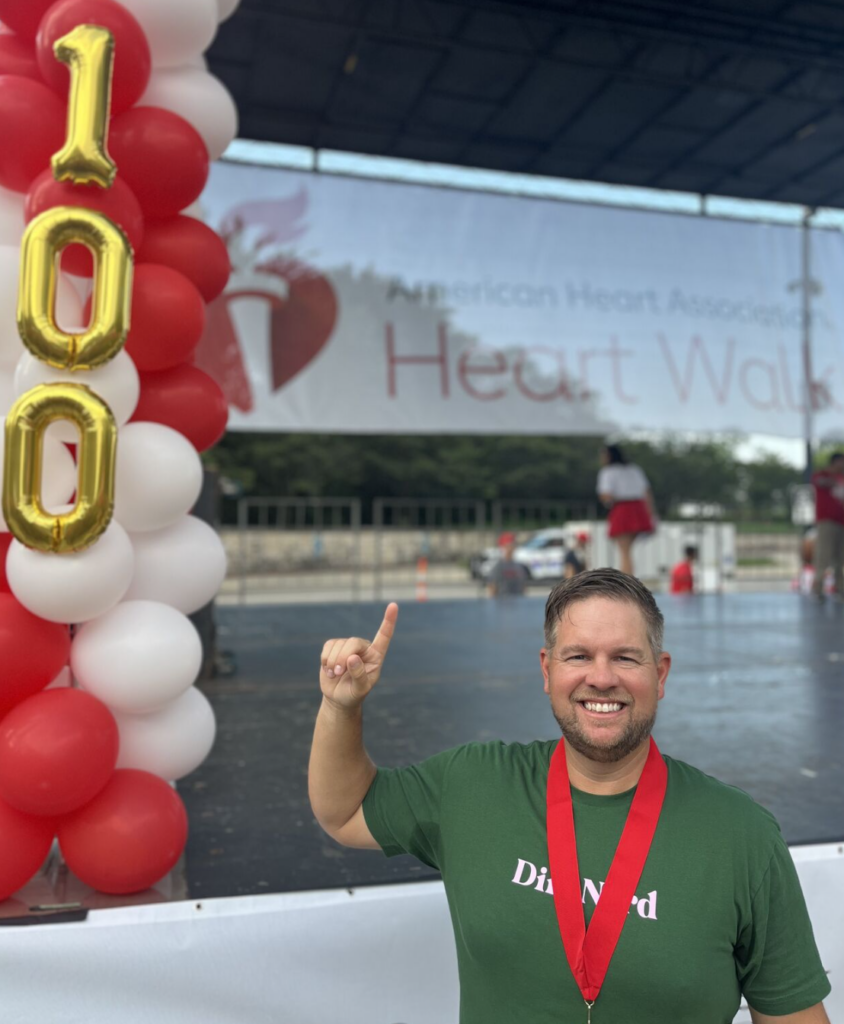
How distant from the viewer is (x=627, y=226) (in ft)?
25.0

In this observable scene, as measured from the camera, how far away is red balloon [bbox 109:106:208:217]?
71.7 inches

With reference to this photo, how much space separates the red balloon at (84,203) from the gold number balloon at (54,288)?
3cm

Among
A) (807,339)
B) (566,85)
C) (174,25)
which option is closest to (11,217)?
(174,25)

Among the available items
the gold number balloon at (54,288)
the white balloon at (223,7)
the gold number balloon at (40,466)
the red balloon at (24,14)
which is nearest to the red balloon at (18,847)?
the gold number balloon at (40,466)

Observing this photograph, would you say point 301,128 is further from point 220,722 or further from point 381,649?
point 381,649

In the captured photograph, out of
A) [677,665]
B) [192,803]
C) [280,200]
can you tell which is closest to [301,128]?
[280,200]

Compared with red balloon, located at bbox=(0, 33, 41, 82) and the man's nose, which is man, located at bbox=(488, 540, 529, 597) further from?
the man's nose

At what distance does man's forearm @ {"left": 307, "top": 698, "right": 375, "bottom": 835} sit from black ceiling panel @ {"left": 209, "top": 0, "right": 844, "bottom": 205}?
631cm

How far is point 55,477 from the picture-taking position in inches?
67.6

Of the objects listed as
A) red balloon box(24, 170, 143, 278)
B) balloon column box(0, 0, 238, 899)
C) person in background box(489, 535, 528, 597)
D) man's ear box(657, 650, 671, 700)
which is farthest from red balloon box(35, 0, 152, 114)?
person in background box(489, 535, 528, 597)

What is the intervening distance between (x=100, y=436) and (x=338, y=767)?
2.67ft

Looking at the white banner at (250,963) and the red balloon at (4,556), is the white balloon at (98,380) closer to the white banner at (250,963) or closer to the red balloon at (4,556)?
the red balloon at (4,556)

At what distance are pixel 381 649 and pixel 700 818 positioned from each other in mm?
442

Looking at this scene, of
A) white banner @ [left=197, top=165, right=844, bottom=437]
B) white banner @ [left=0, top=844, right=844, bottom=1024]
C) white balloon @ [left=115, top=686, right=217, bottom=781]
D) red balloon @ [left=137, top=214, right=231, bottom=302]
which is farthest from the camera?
white banner @ [left=197, top=165, right=844, bottom=437]
